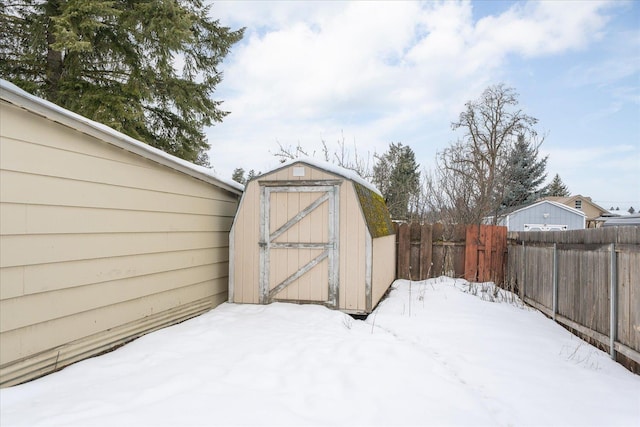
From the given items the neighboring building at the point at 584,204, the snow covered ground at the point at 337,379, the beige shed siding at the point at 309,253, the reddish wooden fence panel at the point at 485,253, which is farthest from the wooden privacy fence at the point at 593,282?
the neighboring building at the point at 584,204

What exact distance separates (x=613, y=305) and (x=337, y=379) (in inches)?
108

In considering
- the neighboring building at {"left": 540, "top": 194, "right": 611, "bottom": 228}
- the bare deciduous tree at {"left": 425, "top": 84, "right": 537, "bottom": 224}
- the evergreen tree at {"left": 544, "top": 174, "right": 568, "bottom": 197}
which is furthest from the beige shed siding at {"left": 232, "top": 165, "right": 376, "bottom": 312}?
the evergreen tree at {"left": 544, "top": 174, "right": 568, "bottom": 197}

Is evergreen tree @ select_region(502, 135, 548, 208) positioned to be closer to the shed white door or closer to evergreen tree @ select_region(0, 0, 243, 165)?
evergreen tree @ select_region(0, 0, 243, 165)

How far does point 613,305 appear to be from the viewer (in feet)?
11.5

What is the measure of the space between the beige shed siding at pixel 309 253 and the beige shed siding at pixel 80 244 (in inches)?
29.9

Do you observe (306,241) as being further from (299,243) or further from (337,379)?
(337,379)

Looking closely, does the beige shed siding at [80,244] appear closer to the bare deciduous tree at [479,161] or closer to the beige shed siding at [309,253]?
the beige shed siding at [309,253]

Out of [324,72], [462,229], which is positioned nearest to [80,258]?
[462,229]

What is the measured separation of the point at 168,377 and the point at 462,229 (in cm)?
662

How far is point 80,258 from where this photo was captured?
335 cm

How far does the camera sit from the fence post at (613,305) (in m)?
3.50

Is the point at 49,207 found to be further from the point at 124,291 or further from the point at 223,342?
the point at 223,342

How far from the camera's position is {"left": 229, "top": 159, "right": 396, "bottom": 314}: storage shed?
5137 mm

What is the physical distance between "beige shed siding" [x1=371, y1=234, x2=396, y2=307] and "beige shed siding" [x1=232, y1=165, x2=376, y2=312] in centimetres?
26
